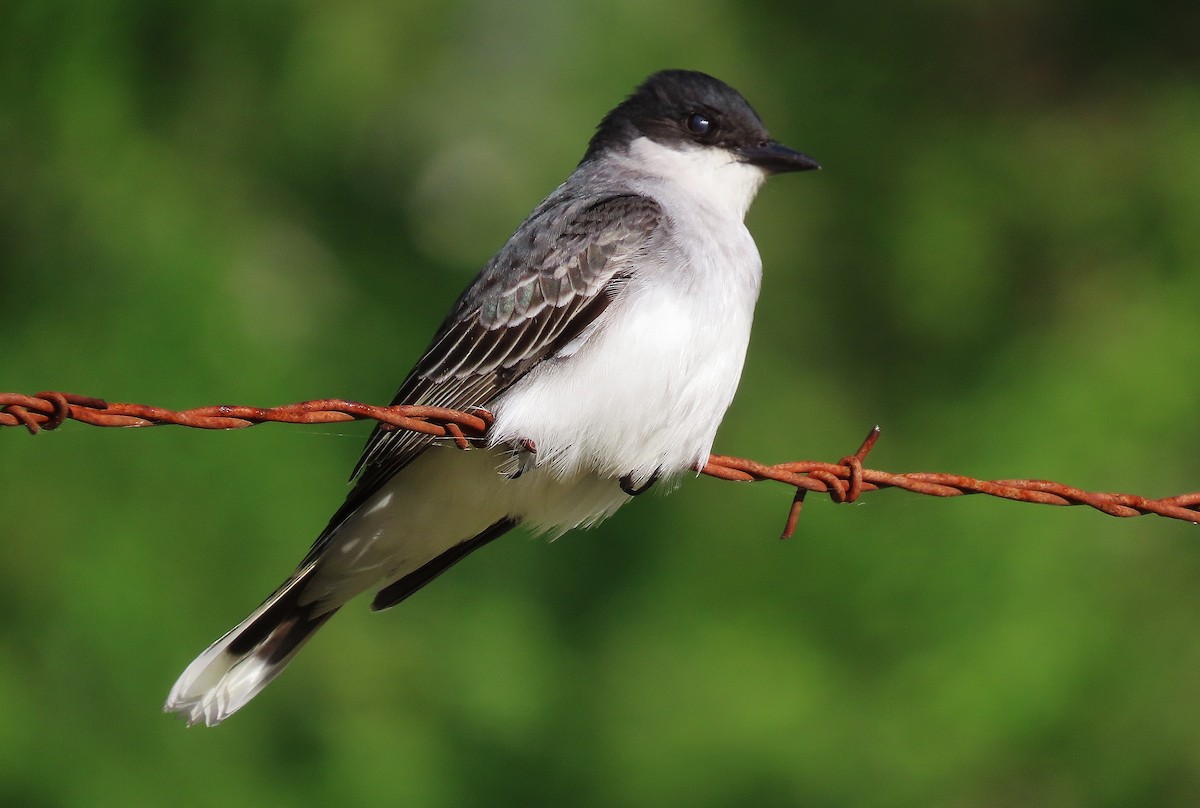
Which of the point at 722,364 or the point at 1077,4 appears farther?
the point at 1077,4

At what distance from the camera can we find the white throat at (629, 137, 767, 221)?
4.34m

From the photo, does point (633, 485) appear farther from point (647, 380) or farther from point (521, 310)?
point (521, 310)

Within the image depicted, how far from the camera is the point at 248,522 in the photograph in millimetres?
5449

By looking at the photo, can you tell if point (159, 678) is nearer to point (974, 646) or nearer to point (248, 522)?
point (248, 522)

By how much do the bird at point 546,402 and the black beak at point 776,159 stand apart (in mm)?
426

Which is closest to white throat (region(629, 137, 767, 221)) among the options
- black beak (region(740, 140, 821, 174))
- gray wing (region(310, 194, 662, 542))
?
black beak (region(740, 140, 821, 174))

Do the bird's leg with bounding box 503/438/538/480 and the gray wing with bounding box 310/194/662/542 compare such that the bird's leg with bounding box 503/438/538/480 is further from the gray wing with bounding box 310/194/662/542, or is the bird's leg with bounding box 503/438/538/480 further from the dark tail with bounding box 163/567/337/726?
the dark tail with bounding box 163/567/337/726

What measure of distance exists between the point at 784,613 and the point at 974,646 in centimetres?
78

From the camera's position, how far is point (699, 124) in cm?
458

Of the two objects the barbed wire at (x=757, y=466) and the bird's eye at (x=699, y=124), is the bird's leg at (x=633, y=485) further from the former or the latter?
the bird's eye at (x=699, y=124)

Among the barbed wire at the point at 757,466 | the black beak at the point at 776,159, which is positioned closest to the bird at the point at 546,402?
the barbed wire at the point at 757,466

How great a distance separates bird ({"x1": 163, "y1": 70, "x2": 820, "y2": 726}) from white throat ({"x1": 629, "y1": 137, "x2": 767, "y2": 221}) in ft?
0.67

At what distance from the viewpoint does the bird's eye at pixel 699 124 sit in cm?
457

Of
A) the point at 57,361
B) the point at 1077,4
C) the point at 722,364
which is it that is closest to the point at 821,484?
the point at 722,364
